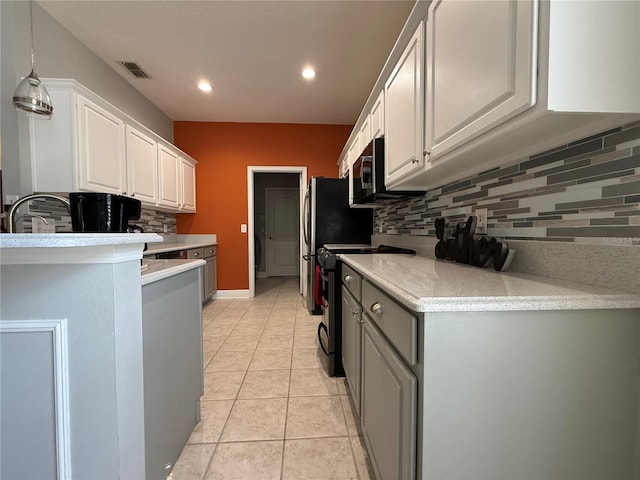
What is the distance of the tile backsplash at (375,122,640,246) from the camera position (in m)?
0.76

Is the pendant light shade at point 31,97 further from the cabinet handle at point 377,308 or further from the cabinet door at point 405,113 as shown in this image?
the cabinet handle at point 377,308

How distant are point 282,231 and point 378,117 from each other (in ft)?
15.2

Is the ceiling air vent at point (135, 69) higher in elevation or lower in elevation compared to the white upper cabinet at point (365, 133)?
higher

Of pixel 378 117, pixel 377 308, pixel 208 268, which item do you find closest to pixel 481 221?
pixel 377 308

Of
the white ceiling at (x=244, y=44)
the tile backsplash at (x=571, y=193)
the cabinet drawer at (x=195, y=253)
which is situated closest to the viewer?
the tile backsplash at (x=571, y=193)

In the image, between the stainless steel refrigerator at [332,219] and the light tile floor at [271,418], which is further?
the stainless steel refrigerator at [332,219]

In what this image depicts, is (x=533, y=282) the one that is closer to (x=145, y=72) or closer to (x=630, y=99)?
(x=630, y=99)

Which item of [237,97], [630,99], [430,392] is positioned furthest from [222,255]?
[630,99]

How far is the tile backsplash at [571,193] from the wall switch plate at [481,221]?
0.03 metres

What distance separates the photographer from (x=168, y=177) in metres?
3.44

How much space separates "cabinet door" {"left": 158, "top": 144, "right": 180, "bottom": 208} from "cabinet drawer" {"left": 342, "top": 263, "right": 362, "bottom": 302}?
2691 millimetres

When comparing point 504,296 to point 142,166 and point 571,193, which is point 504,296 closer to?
point 571,193

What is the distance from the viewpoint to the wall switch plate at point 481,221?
136 cm

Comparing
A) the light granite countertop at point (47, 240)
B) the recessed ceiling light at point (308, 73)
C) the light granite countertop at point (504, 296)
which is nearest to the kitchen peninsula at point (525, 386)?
the light granite countertop at point (504, 296)
